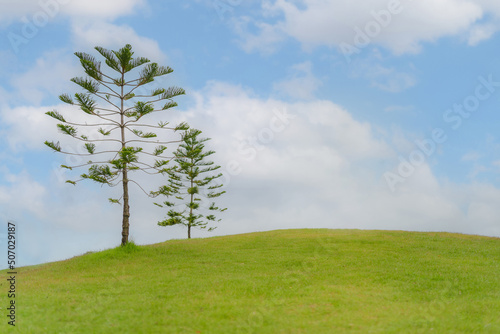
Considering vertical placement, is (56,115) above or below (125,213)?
above

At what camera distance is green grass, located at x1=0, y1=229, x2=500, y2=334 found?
886cm

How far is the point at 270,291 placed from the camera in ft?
36.6

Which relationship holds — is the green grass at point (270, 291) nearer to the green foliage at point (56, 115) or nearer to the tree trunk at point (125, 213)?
the tree trunk at point (125, 213)

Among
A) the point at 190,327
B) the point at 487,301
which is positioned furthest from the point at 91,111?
the point at 487,301

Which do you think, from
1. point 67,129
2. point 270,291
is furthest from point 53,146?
point 270,291

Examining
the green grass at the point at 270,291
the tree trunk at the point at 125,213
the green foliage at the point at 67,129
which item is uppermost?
the green foliage at the point at 67,129

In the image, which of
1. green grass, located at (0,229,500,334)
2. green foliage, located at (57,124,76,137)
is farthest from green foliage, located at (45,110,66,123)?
green grass, located at (0,229,500,334)

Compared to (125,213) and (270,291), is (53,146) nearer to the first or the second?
(125,213)

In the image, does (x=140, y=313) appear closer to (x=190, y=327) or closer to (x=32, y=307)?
(x=190, y=327)

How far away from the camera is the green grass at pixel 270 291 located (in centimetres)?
886

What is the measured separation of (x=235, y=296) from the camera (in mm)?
10719

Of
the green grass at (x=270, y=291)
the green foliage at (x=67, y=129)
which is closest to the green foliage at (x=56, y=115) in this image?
the green foliage at (x=67, y=129)

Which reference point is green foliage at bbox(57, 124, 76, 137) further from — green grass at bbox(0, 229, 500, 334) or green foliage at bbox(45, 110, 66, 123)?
green grass at bbox(0, 229, 500, 334)

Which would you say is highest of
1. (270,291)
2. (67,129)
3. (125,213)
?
(67,129)
